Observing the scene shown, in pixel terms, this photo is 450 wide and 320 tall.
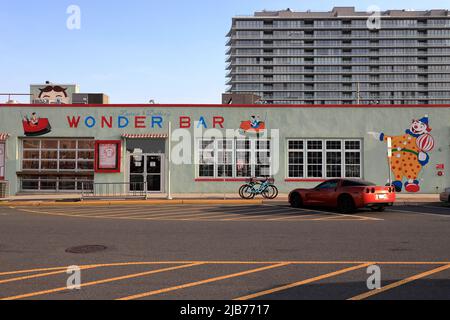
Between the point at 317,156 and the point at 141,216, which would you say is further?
the point at 317,156

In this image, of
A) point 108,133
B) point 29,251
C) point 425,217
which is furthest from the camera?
point 108,133

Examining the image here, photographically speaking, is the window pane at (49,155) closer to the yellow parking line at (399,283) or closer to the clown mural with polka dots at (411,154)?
the clown mural with polka dots at (411,154)

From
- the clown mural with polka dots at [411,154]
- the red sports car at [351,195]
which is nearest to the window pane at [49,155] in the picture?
the red sports car at [351,195]

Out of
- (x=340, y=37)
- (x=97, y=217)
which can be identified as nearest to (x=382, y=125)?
(x=97, y=217)

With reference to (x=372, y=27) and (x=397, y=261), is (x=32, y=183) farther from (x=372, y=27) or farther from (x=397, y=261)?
(x=372, y=27)

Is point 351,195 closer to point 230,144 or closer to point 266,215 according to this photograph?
point 266,215

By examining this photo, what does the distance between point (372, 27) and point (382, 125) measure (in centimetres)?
12207

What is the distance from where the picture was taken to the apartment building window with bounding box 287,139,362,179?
77.5 feet

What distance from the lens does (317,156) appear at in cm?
2370

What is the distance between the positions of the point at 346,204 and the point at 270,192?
639 centimetres

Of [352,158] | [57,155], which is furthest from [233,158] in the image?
[57,155]

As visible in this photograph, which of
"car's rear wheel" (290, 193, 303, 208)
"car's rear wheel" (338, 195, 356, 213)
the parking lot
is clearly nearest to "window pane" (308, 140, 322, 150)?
"car's rear wheel" (290, 193, 303, 208)

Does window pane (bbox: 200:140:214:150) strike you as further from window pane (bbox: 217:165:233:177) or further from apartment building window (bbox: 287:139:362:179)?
apartment building window (bbox: 287:139:362:179)

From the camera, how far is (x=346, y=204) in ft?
48.8
